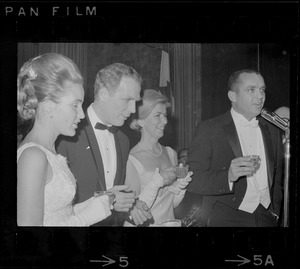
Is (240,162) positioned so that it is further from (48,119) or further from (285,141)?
(48,119)

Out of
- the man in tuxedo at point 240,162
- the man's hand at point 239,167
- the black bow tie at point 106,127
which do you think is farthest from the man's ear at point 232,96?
the black bow tie at point 106,127

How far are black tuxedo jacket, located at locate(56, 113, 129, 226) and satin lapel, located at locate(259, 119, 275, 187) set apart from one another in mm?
578

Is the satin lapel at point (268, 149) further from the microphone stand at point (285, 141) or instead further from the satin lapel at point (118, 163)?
the satin lapel at point (118, 163)

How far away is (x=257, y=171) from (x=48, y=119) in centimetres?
90

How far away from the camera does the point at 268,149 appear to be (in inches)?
104

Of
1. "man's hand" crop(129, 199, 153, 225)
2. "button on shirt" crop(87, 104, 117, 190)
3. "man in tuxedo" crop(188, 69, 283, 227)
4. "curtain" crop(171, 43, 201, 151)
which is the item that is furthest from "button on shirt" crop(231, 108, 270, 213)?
"button on shirt" crop(87, 104, 117, 190)

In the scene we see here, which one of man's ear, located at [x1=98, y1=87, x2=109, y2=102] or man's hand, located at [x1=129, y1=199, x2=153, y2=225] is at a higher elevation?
man's ear, located at [x1=98, y1=87, x2=109, y2=102]

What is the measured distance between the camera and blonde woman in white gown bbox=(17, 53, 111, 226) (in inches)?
102

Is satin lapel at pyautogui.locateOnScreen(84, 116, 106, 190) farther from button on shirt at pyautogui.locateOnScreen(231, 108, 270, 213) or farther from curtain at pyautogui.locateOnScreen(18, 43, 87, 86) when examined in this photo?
button on shirt at pyautogui.locateOnScreen(231, 108, 270, 213)

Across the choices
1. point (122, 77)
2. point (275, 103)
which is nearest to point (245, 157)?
point (275, 103)

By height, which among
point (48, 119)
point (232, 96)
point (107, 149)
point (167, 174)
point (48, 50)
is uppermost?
point (48, 50)
